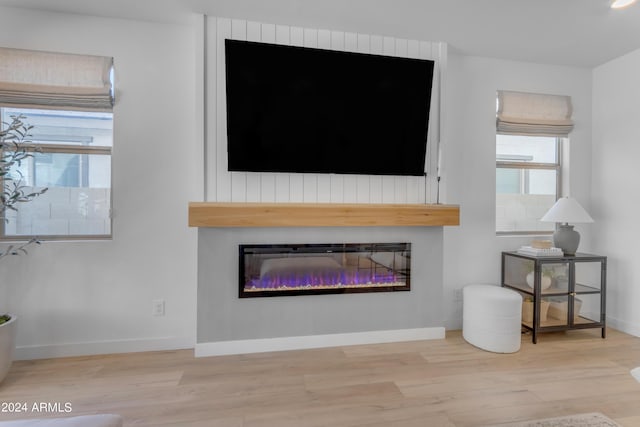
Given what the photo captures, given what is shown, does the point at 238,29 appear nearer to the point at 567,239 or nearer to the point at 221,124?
the point at 221,124

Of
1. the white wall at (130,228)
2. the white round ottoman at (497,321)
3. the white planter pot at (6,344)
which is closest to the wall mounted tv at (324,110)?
the white wall at (130,228)

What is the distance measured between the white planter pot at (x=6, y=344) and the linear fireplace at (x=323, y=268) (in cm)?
139

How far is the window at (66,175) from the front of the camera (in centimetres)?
243

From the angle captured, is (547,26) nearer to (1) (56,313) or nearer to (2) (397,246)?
(2) (397,246)

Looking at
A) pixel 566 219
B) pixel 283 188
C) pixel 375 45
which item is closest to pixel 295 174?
pixel 283 188

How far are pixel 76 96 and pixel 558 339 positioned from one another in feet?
13.7

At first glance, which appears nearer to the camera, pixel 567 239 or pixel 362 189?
pixel 362 189

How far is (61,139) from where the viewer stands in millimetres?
2482

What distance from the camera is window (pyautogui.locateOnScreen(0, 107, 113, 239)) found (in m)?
2.43

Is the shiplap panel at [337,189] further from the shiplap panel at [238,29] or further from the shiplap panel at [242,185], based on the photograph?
the shiplap panel at [238,29]

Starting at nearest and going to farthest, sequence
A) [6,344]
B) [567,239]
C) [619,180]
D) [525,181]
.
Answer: [6,344], [567,239], [619,180], [525,181]

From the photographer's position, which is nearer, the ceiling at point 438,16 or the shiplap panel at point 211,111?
the ceiling at point 438,16

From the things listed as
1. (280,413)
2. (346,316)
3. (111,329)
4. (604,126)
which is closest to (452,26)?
(604,126)

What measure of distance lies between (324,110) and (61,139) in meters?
1.94
